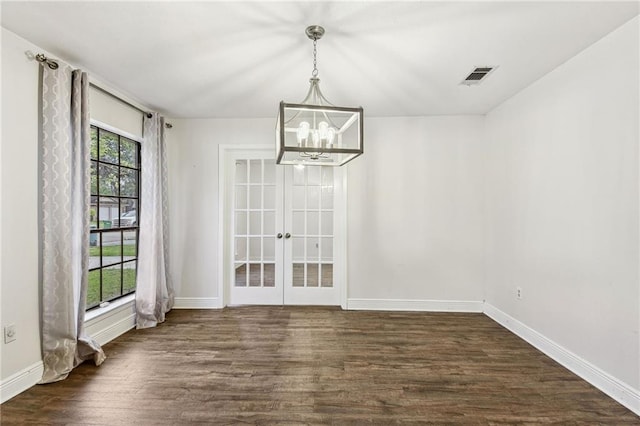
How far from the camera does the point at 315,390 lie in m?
2.24

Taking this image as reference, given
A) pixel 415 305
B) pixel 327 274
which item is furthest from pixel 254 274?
pixel 415 305

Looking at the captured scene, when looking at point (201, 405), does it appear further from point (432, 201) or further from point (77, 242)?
point (432, 201)

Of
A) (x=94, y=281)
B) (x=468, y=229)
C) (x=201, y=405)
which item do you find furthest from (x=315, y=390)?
(x=468, y=229)

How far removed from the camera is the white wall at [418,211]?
4.02 meters

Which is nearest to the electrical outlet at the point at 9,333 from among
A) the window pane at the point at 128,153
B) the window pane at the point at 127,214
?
the window pane at the point at 127,214

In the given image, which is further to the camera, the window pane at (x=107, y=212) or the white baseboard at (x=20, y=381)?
the window pane at (x=107, y=212)

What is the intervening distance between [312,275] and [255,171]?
168 centimetres

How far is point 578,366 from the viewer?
2.47 meters

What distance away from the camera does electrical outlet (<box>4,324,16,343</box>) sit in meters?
2.14

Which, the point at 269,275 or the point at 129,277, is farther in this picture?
the point at 269,275

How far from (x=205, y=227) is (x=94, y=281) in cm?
137

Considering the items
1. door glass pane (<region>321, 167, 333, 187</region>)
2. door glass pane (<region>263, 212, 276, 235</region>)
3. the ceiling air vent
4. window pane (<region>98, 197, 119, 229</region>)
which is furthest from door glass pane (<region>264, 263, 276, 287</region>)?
the ceiling air vent

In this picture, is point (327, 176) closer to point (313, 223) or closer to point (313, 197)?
point (313, 197)

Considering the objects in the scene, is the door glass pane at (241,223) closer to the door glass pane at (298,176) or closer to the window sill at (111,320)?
the door glass pane at (298,176)
